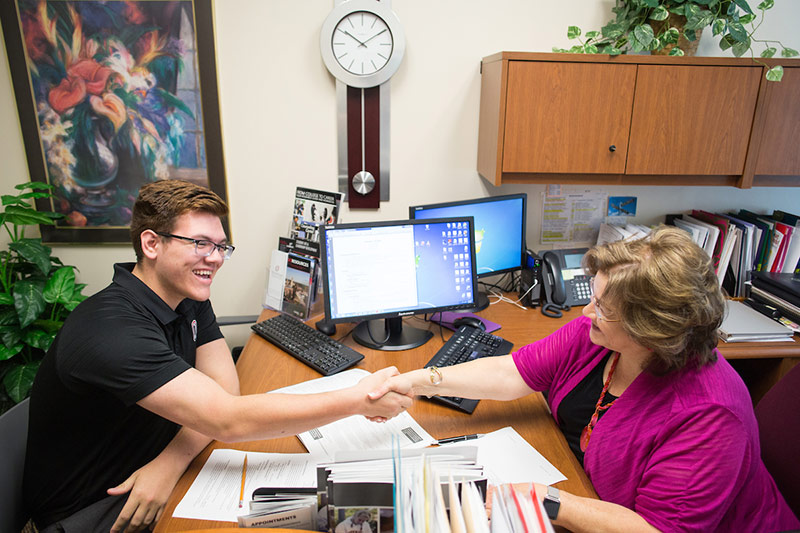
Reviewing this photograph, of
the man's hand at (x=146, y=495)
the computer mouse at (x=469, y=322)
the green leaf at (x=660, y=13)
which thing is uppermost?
the green leaf at (x=660, y=13)

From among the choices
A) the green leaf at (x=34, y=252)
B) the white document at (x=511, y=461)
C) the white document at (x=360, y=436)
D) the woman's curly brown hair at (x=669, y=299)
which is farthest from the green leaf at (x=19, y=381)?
the woman's curly brown hair at (x=669, y=299)

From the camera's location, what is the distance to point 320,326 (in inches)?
78.1

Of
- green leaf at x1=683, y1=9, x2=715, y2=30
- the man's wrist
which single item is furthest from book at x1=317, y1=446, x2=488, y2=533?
green leaf at x1=683, y1=9, x2=715, y2=30

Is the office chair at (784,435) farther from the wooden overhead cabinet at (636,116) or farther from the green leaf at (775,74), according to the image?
the green leaf at (775,74)

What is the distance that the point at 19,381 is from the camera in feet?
7.15

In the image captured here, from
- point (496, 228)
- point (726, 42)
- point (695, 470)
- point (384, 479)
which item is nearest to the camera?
point (384, 479)

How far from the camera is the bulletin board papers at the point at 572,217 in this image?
2523 millimetres

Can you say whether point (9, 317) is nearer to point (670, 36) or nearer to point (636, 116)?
point (636, 116)

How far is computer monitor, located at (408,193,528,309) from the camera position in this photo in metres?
2.19

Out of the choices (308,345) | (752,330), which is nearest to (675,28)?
(752,330)

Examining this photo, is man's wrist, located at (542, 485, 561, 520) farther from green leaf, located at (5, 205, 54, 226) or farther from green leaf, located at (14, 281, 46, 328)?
green leaf, located at (5, 205, 54, 226)

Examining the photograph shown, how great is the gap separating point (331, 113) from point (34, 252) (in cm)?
142

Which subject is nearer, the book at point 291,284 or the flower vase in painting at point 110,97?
the book at point 291,284

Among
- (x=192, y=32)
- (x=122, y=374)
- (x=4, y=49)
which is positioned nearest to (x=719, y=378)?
(x=122, y=374)
